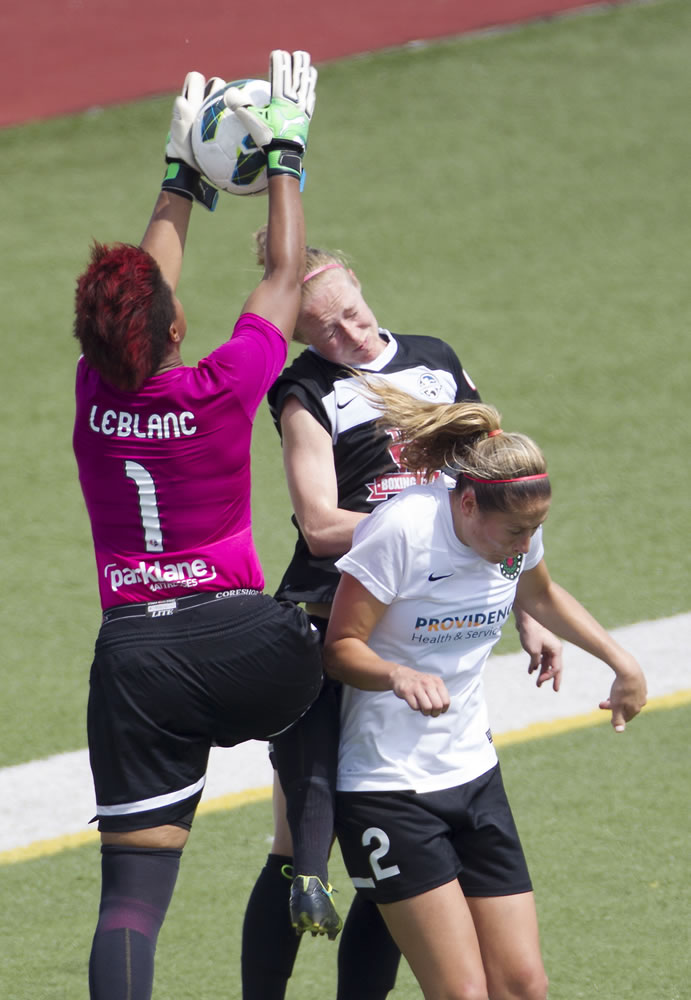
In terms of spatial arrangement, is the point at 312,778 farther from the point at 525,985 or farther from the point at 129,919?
the point at 525,985

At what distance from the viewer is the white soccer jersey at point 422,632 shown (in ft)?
10.5

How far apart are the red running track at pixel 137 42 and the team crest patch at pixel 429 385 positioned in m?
7.96

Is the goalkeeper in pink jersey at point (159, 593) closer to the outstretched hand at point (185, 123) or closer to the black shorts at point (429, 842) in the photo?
the black shorts at point (429, 842)

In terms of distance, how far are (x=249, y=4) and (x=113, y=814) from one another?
30.7ft

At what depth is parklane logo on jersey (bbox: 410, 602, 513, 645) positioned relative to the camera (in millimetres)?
3230

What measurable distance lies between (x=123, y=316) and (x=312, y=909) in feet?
4.41

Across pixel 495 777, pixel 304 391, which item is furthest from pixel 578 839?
pixel 304 391

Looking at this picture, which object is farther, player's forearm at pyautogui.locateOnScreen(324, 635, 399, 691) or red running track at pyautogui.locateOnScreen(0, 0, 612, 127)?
red running track at pyautogui.locateOnScreen(0, 0, 612, 127)

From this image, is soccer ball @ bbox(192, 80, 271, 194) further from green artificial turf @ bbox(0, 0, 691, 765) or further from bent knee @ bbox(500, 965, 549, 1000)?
green artificial turf @ bbox(0, 0, 691, 765)

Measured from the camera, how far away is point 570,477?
738 centimetres

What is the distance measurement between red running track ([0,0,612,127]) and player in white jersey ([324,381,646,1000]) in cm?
838

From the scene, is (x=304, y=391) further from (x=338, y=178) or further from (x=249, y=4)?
(x=249, y=4)

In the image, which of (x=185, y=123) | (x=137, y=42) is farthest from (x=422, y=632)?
(x=137, y=42)

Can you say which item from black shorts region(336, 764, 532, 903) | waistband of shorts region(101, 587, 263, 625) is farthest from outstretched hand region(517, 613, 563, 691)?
waistband of shorts region(101, 587, 263, 625)
